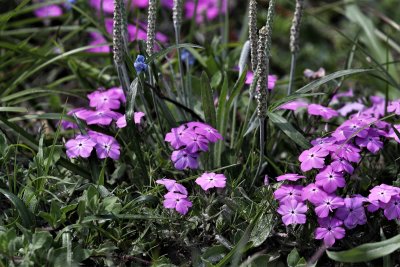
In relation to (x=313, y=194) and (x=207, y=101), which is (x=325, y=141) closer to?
(x=313, y=194)

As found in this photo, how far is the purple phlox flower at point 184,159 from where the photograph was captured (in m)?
2.45

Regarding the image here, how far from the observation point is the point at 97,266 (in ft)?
7.68

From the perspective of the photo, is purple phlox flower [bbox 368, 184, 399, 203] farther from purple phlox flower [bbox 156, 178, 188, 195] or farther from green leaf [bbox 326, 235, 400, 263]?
purple phlox flower [bbox 156, 178, 188, 195]

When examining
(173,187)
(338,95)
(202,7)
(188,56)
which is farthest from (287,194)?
(202,7)

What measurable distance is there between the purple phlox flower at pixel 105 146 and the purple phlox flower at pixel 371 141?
2.96 feet

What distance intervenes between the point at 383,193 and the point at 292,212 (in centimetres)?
32

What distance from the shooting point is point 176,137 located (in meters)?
2.51

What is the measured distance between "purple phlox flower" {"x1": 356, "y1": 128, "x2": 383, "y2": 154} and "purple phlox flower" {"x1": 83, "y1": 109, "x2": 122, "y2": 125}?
0.94 m

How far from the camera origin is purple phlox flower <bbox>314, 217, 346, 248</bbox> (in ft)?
7.29

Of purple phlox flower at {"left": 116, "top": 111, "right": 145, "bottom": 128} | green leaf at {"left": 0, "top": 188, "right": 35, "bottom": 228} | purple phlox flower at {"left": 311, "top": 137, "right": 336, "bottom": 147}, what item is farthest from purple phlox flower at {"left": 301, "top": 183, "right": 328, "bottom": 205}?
green leaf at {"left": 0, "top": 188, "right": 35, "bottom": 228}

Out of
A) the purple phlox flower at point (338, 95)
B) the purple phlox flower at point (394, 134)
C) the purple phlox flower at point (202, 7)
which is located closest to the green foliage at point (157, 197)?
the purple phlox flower at point (394, 134)

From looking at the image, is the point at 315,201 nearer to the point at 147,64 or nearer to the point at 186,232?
the point at 186,232

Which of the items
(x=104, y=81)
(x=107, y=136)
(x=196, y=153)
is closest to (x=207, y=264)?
(x=196, y=153)

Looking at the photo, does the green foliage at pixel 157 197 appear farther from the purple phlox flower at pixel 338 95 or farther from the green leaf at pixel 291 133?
the purple phlox flower at pixel 338 95
